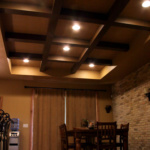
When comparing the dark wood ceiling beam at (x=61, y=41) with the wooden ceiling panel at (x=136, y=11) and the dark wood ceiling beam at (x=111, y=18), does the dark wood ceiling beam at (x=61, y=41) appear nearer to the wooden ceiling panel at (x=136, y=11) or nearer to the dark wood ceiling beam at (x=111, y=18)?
Result: the dark wood ceiling beam at (x=111, y=18)

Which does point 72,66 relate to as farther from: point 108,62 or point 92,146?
point 92,146

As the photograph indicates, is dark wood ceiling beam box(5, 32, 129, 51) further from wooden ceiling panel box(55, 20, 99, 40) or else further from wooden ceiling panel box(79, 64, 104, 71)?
wooden ceiling panel box(79, 64, 104, 71)

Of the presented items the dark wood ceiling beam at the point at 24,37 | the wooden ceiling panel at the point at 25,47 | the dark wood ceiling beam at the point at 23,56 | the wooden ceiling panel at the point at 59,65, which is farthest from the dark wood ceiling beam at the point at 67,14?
the wooden ceiling panel at the point at 59,65

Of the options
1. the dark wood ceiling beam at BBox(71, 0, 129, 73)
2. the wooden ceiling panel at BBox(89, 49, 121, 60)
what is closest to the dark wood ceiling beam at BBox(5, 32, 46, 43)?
the dark wood ceiling beam at BBox(71, 0, 129, 73)

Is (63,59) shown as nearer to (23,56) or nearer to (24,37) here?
(23,56)

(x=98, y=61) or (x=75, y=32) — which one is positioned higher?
(x=75, y=32)

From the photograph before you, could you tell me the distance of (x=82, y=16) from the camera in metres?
3.85

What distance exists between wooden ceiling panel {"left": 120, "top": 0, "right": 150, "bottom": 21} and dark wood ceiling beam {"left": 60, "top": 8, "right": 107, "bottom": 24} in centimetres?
43

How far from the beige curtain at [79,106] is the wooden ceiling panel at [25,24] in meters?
3.76

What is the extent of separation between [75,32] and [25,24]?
109 centimetres

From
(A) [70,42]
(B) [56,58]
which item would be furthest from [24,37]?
(B) [56,58]

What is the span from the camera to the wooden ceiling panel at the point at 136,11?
3.76 m

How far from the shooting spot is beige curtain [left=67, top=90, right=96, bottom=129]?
7742 millimetres

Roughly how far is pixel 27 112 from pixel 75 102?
1774mm
